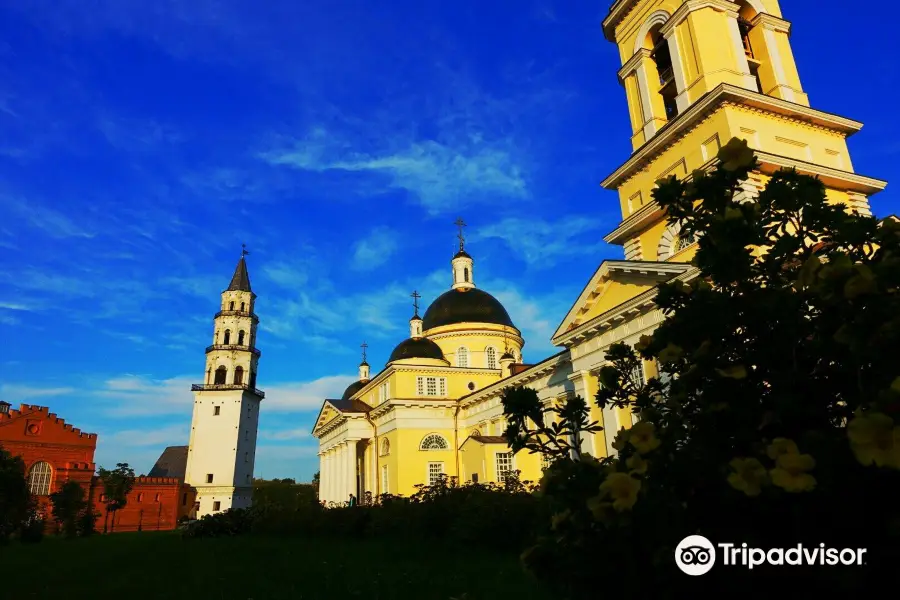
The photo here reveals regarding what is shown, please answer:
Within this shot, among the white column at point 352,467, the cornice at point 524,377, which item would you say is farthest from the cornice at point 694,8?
the white column at point 352,467

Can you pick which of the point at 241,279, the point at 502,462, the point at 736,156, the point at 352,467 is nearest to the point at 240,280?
the point at 241,279

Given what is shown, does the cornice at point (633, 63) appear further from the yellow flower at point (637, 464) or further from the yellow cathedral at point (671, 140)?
the yellow flower at point (637, 464)

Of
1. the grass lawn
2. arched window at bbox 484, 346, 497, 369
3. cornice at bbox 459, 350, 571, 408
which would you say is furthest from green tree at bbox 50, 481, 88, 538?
arched window at bbox 484, 346, 497, 369

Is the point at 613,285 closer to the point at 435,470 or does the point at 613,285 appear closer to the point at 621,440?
the point at 621,440

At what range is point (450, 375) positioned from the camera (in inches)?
1523

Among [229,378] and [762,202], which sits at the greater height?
[229,378]

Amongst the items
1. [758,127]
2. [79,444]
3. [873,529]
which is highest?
[758,127]

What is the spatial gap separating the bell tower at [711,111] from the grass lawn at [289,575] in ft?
43.3

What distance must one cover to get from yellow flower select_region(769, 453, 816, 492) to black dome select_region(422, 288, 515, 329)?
41.9 m

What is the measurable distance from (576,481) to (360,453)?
41.8 meters

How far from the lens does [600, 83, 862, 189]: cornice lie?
18.9 m

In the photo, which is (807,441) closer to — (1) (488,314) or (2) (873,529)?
(2) (873,529)

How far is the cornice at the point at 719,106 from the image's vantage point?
18875mm

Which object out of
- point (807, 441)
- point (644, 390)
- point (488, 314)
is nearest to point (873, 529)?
point (807, 441)
